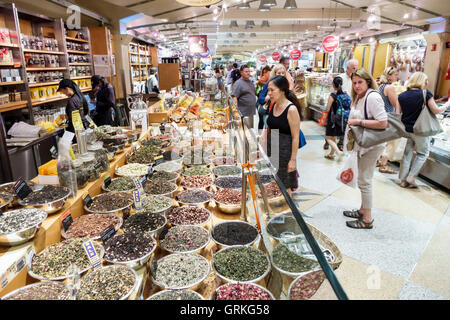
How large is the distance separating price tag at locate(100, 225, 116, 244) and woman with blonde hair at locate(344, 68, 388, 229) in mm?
2791

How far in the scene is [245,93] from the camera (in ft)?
20.1

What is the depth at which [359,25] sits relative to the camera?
14.7m

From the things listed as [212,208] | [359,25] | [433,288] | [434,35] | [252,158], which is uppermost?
[359,25]

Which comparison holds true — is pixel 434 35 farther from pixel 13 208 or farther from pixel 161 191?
pixel 13 208

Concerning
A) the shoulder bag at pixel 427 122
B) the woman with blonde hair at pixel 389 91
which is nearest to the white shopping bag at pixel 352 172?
the shoulder bag at pixel 427 122

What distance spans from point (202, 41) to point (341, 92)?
30.1 ft

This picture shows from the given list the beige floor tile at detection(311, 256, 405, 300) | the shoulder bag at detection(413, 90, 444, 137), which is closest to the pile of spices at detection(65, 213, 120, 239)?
the beige floor tile at detection(311, 256, 405, 300)

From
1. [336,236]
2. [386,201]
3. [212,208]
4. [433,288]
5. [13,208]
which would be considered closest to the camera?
[13,208]

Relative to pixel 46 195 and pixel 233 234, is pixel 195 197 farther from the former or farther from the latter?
pixel 46 195

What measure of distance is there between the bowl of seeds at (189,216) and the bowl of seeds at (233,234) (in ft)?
0.45

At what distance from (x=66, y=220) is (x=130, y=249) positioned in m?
0.54

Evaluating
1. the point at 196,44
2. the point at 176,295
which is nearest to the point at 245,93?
the point at 176,295

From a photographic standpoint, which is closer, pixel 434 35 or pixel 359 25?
pixel 434 35

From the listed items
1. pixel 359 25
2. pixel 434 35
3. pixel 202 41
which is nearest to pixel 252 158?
pixel 434 35
